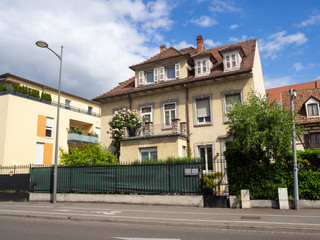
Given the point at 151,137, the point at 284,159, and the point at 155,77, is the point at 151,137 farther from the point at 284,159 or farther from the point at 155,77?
the point at 284,159

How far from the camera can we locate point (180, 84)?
19781 mm

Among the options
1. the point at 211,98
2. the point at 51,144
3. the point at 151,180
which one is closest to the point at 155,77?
the point at 211,98

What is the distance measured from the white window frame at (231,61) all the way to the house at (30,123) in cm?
1255

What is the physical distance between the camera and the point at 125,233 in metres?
7.43

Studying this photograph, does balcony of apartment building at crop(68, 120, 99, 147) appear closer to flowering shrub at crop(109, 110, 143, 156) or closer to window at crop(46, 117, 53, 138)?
window at crop(46, 117, 53, 138)

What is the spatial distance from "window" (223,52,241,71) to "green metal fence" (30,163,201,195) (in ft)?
29.1

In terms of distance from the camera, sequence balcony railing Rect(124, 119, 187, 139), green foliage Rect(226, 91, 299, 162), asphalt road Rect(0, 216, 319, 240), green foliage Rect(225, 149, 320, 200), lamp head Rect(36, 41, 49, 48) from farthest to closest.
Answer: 1. balcony railing Rect(124, 119, 187, 139)
2. lamp head Rect(36, 41, 49, 48)
3. green foliage Rect(226, 91, 299, 162)
4. green foliage Rect(225, 149, 320, 200)
5. asphalt road Rect(0, 216, 319, 240)

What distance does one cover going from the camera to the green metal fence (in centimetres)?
1315

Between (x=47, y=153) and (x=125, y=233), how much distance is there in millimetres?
23574

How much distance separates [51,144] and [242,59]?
21.2m

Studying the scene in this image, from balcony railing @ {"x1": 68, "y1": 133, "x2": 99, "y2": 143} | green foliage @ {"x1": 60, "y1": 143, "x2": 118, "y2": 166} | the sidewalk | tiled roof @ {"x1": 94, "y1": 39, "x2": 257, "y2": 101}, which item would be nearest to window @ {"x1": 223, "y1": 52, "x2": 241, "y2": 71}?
tiled roof @ {"x1": 94, "y1": 39, "x2": 257, "y2": 101}

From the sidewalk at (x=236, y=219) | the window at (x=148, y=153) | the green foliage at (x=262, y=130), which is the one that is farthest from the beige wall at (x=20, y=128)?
the green foliage at (x=262, y=130)

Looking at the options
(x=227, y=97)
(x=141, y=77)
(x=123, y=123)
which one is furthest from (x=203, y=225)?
(x=141, y=77)

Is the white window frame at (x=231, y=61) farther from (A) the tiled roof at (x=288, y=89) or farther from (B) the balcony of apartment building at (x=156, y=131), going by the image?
(A) the tiled roof at (x=288, y=89)
